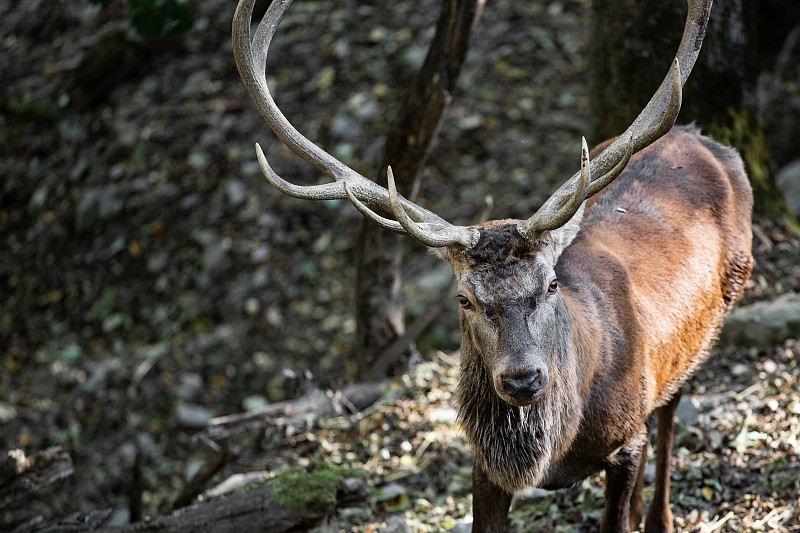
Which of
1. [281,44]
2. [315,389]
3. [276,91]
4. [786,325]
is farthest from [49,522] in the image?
[281,44]

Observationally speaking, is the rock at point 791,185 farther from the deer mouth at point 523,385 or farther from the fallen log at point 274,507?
the fallen log at point 274,507

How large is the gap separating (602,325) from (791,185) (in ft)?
14.9

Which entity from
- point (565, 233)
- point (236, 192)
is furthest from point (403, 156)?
point (236, 192)

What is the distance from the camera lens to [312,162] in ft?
13.0

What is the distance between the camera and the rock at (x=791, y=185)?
7199mm

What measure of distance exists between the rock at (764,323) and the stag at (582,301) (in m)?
1.10

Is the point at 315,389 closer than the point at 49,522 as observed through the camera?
No

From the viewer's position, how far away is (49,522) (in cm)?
425

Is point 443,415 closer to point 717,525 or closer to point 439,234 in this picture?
point 717,525

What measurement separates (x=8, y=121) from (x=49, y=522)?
286 inches

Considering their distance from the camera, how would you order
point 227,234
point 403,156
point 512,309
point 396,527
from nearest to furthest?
point 512,309 < point 396,527 < point 403,156 < point 227,234

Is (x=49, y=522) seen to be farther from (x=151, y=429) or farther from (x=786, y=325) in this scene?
(x=786, y=325)

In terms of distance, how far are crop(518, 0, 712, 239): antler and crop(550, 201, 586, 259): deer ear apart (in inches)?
5.9

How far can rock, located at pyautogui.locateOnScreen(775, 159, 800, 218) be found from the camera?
720 centimetres
